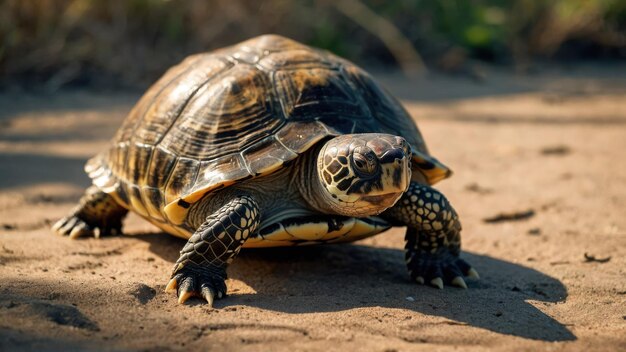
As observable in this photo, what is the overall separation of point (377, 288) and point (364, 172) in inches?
30.0

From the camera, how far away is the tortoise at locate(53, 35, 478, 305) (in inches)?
148

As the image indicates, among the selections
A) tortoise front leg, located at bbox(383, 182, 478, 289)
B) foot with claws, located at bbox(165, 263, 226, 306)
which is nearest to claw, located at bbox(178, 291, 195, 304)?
foot with claws, located at bbox(165, 263, 226, 306)

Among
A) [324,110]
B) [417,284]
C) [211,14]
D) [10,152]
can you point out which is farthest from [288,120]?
[211,14]

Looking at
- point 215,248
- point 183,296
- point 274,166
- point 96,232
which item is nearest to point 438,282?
point 274,166

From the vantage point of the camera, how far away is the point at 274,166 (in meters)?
3.96

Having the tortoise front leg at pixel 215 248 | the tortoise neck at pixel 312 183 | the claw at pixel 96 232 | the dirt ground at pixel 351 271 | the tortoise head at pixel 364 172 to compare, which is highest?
the tortoise head at pixel 364 172

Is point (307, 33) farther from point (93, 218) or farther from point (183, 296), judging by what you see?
point (183, 296)

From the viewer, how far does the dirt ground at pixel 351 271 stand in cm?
322

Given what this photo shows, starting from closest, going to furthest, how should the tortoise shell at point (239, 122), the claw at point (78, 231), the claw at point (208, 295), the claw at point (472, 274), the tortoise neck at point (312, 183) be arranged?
the claw at point (208, 295)
the tortoise neck at point (312, 183)
the tortoise shell at point (239, 122)
the claw at point (472, 274)
the claw at point (78, 231)

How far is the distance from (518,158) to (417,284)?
3630 millimetres

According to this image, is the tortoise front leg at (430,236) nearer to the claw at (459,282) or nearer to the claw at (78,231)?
the claw at (459,282)

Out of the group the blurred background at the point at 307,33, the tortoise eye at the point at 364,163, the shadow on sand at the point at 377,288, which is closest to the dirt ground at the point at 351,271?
the shadow on sand at the point at 377,288

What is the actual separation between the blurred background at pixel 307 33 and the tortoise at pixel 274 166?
4749mm

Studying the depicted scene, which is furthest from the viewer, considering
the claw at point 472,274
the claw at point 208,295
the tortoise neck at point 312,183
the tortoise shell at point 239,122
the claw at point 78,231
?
the claw at point 78,231
